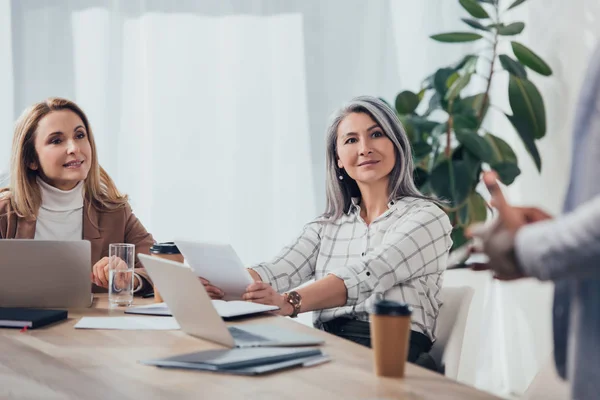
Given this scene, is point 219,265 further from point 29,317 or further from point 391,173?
point 391,173

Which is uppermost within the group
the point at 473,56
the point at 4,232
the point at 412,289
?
the point at 473,56

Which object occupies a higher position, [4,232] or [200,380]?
[4,232]

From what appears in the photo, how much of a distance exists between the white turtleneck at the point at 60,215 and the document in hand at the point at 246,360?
4.35 feet

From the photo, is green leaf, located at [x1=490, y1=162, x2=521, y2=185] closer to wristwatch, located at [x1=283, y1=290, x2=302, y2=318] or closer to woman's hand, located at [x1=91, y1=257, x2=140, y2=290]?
wristwatch, located at [x1=283, y1=290, x2=302, y2=318]

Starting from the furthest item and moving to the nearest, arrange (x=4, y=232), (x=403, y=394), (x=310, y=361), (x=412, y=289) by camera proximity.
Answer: (x=4, y=232), (x=412, y=289), (x=310, y=361), (x=403, y=394)

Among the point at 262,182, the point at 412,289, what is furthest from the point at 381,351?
the point at 262,182

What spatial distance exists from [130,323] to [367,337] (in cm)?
74

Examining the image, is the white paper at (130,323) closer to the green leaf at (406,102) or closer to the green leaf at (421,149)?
the green leaf at (421,149)

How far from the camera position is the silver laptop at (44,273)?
189 cm

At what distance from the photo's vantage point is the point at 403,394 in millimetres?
1122

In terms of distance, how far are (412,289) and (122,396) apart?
127 cm

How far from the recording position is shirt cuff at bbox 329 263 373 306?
216cm

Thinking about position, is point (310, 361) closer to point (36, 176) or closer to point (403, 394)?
point (403, 394)

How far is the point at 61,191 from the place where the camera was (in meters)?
2.57
